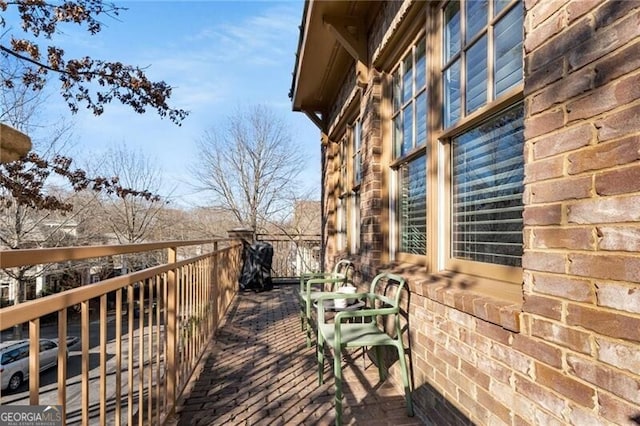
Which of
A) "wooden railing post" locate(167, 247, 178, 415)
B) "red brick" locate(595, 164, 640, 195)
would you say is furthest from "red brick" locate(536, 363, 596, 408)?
"wooden railing post" locate(167, 247, 178, 415)

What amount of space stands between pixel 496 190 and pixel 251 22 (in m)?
5.91

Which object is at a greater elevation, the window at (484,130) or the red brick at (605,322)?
the window at (484,130)

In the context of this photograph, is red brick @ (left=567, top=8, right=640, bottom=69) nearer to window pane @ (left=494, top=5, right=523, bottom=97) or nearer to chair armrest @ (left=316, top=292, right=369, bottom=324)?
window pane @ (left=494, top=5, right=523, bottom=97)

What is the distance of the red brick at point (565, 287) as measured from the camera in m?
1.01

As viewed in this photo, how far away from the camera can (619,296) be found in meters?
0.92

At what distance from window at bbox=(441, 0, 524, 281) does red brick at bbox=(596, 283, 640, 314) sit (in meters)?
0.56

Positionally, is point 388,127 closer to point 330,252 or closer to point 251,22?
point 330,252

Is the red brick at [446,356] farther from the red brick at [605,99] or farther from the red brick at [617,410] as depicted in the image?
the red brick at [605,99]

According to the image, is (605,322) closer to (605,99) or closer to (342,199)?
(605,99)

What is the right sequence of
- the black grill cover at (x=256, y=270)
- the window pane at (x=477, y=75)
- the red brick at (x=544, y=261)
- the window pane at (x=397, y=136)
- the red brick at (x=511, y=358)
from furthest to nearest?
the black grill cover at (x=256, y=270)
the window pane at (x=397, y=136)
the window pane at (x=477, y=75)
the red brick at (x=511, y=358)
the red brick at (x=544, y=261)

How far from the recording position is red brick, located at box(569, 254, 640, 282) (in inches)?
35.2

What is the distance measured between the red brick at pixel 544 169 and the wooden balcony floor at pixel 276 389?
5.19 feet

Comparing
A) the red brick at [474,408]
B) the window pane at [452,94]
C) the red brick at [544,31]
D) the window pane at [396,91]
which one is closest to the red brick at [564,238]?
the red brick at [544,31]

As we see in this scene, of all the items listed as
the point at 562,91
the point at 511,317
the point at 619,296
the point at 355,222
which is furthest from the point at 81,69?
the point at 619,296
